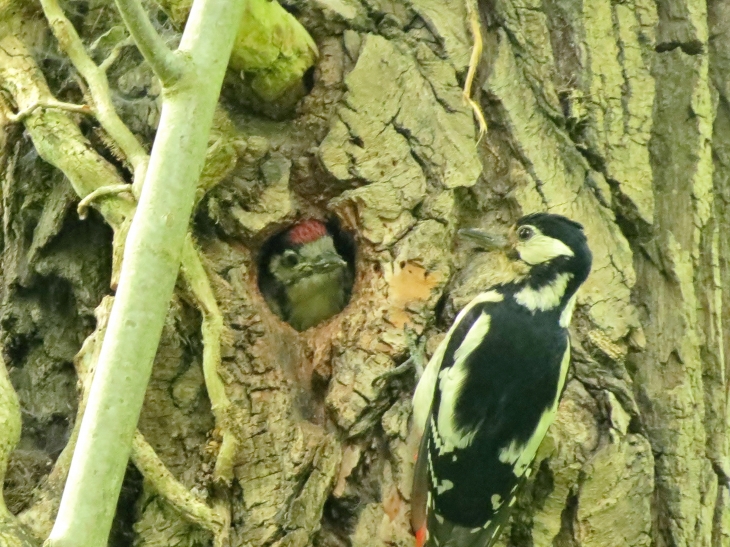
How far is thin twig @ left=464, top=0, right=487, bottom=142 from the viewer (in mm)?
2758

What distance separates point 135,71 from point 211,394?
3.65 feet

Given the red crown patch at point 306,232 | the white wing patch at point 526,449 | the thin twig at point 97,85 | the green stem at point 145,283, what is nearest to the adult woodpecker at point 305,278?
the red crown patch at point 306,232

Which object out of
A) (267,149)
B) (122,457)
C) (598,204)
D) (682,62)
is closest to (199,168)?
(122,457)

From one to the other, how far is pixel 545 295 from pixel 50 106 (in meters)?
1.53

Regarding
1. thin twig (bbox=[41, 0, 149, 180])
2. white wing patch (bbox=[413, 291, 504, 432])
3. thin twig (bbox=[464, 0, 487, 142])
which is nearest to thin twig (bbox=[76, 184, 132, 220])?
thin twig (bbox=[41, 0, 149, 180])

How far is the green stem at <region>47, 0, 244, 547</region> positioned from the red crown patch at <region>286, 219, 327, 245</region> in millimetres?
1080

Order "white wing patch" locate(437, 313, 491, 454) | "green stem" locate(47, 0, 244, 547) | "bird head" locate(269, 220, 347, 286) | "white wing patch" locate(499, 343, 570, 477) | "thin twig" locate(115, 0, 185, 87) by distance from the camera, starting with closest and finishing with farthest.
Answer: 1. "green stem" locate(47, 0, 244, 547)
2. "thin twig" locate(115, 0, 185, 87)
3. "white wing patch" locate(499, 343, 570, 477)
4. "white wing patch" locate(437, 313, 491, 454)
5. "bird head" locate(269, 220, 347, 286)

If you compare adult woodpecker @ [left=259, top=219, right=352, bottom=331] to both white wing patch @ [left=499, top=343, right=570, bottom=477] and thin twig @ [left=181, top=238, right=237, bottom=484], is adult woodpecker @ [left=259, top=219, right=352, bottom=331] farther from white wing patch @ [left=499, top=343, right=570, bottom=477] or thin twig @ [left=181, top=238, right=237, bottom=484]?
white wing patch @ [left=499, top=343, right=570, bottom=477]

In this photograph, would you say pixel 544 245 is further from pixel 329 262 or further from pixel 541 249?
pixel 329 262

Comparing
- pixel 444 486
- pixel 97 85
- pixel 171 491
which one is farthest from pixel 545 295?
pixel 97 85

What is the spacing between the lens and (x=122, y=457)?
5.40 feet

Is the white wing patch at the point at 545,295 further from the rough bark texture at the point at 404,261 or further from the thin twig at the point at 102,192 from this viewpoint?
the thin twig at the point at 102,192

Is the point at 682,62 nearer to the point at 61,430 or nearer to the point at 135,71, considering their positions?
the point at 135,71

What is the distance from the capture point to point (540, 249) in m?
2.62
